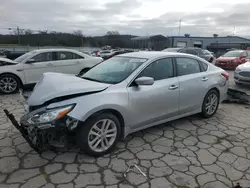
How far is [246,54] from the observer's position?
50.4 feet

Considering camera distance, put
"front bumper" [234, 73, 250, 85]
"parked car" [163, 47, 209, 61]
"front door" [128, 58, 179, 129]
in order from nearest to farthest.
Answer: "front door" [128, 58, 179, 129]
"front bumper" [234, 73, 250, 85]
"parked car" [163, 47, 209, 61]

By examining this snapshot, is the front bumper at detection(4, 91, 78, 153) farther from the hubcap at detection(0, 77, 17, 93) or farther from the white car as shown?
the hubcap at detection(0, 77, 17, 93)

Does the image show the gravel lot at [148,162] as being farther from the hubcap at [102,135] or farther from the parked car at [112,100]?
the parked car at [112,100]

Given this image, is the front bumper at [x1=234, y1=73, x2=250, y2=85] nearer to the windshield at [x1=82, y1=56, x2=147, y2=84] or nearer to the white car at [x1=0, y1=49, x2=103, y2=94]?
the white car at [x1=0, y1=49, x2=103, y2=94]

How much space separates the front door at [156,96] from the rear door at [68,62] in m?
4.78

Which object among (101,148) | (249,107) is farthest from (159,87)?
(249,107)

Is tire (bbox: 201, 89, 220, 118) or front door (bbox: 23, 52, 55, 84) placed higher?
front door (bbox: 23, 52, 55, 84)

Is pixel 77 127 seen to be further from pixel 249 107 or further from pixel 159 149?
pixel 249 107

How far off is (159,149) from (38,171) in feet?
5.85

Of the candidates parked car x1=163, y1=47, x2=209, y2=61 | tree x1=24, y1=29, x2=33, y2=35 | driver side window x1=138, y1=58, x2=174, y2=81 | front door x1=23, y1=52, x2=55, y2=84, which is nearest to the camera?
driver side window x1=138, y1=58, x2=174, y2=81

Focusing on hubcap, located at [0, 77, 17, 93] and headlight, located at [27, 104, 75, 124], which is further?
hubcap, located at [0, 77, 17, 93]

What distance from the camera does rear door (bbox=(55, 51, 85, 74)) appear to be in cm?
769

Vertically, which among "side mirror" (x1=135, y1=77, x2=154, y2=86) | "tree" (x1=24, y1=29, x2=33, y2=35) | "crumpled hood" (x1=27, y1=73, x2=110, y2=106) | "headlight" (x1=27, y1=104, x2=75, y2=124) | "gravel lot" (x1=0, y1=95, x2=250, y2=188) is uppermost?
"tree" (x1=24, y1=29, x2=33, y2=35)

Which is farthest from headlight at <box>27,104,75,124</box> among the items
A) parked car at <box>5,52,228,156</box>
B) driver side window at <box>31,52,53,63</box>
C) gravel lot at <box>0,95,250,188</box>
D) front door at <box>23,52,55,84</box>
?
driver side window at <box>31,52,53,63</box>
